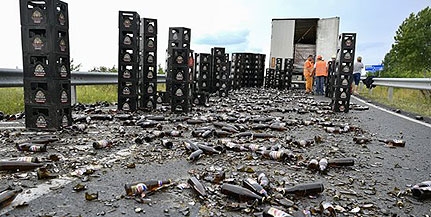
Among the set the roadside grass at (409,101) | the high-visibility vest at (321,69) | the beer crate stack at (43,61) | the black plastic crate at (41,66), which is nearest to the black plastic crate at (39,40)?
the beer crate stack at (43,61)

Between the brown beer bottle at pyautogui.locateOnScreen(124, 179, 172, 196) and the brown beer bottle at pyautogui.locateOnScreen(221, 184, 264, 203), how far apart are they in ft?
2.15

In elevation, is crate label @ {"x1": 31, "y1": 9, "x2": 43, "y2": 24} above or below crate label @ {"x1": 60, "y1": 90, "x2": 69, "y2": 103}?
above

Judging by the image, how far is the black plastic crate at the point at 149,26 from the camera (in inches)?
430

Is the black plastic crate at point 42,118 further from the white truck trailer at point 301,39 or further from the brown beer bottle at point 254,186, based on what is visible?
the white truck trailer at point 301,39

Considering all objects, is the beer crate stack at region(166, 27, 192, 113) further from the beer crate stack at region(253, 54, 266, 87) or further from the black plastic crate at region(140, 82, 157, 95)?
the beer crate stack at region(253, 54, 266, 87)

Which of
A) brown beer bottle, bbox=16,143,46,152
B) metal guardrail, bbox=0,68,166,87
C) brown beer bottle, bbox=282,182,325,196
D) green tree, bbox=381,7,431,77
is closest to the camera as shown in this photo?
brown beer bottle, bbox=282,182,325,196

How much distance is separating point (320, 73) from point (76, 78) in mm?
16804

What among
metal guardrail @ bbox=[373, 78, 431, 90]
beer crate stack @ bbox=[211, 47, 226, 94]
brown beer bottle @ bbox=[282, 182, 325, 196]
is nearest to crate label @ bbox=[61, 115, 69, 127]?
brown beer bottle @ bbox=[282, 182, 325, 196]

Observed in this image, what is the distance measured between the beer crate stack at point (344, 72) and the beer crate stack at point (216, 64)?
7.63 metres

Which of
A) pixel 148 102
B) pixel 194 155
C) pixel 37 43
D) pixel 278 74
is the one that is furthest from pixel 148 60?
pixel 278 74

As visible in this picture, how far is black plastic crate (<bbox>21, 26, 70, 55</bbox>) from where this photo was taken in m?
6.25

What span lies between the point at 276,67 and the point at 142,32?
22.8 metres

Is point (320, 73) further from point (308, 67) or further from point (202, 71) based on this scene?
point (202, 71)

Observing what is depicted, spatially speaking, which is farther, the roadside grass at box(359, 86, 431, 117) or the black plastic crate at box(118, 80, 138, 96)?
the roadside grass at box(359, 86, 431, 117)
